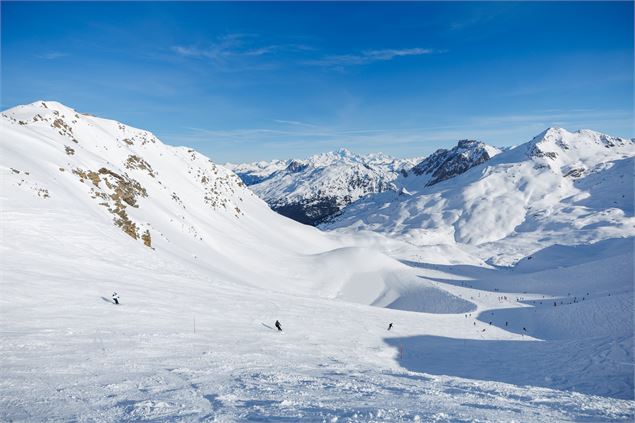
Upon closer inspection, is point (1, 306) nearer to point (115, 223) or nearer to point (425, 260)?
point (115, 223)

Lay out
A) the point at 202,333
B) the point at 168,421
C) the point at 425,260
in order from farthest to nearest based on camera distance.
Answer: the point at 425,260
the point at 202,333
the point at 168,421

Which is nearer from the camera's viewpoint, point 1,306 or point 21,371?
point 21,371

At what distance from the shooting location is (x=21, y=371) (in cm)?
1089

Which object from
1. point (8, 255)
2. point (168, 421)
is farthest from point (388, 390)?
point (8, 255)

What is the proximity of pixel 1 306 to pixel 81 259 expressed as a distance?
9.53 meters

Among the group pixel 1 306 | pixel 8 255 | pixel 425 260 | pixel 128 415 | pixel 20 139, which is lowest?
pixel 425 260

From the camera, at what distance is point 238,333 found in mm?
19047

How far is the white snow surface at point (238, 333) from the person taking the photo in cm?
1014

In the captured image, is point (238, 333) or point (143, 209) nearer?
point (238, 333)

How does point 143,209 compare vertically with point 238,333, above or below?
above

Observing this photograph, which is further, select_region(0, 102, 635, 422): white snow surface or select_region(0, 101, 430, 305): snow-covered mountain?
select_region(0, 101, 430, 305): snow-covered mountain

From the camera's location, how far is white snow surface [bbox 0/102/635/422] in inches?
399

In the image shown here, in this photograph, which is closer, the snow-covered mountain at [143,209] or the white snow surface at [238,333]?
the white snow surface at [238,333]

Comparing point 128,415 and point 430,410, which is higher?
point 128,415
